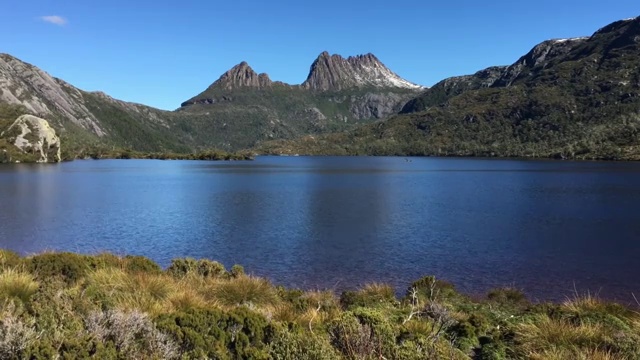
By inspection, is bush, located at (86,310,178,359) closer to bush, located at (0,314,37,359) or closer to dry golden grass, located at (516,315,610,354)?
bush, located at (0,314,37,359)

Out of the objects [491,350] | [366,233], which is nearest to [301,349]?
[491,350]

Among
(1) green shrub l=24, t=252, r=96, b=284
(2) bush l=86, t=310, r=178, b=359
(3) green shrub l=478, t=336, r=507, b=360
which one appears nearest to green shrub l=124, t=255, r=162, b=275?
(1) green shrub l=24, t=252, r=96, b=284

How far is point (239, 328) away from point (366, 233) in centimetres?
4161

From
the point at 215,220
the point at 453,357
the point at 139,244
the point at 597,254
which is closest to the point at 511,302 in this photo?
the point at 453,357

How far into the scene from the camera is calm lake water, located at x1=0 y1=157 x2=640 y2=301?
34344mm

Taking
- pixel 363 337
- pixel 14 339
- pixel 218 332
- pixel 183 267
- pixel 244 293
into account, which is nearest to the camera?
pixel 14 339

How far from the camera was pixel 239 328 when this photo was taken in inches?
416

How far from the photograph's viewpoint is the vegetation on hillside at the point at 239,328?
8570 mm

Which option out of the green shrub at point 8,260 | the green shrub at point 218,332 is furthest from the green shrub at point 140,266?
the green shrub at point 218,332

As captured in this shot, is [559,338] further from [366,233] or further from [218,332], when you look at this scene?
[366,233]

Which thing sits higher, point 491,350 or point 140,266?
point 491,350

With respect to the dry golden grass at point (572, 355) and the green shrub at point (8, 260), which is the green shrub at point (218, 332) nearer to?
the dry golden grass at point (572, 355)

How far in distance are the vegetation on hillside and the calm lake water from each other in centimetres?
1542

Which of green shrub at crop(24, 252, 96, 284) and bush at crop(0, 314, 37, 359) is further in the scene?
green shrub at crop(24, 252, 96, 284)
